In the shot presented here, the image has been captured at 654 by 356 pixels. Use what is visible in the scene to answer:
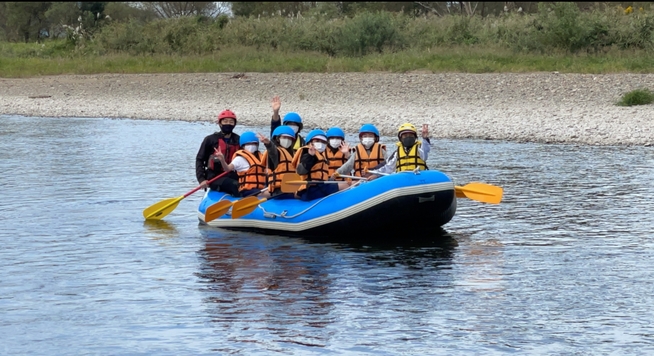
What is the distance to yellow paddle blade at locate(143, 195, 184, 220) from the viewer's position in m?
12.0

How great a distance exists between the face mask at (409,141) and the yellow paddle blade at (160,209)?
2.66 m

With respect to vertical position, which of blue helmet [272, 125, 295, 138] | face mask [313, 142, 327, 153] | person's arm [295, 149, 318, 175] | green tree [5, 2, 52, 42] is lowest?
person's arm [295, 149, 318, 175]

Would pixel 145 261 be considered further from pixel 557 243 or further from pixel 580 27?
pixel 580 27

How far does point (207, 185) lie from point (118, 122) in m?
12.5

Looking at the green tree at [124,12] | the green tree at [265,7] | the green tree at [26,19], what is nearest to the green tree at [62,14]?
the green tree at [26,19]

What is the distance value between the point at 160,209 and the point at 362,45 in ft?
56.9

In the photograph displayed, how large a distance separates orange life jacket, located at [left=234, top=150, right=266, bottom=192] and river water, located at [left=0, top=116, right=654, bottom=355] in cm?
59

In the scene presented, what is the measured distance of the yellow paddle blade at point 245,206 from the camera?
36.2 feet

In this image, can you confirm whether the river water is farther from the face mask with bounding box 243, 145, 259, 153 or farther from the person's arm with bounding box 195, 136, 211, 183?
the face mask with bounding box 243, 145, 259, 153

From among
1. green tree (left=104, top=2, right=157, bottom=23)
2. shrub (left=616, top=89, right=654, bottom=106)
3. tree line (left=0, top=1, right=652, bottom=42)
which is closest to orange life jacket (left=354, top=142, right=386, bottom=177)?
shrub (left=616, top=89, right=654, bottom=106)

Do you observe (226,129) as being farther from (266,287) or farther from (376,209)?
(266,287)

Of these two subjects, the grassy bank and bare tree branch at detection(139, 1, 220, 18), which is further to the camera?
bare tree branch at detection(139, 1, 220, 18)

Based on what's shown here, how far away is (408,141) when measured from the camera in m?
10.9

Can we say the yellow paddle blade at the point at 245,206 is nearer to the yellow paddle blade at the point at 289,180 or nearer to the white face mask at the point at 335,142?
the yellow paddle blade at the point at 289,180
